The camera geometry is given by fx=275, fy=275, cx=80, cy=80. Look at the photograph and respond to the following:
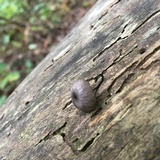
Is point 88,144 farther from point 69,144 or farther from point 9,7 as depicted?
point 9,7

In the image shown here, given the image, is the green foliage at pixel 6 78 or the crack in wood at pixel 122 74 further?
the green foliage at pixel 6 78

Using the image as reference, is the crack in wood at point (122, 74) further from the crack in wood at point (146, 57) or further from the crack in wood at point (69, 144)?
the crack in wood at point (69, 144)

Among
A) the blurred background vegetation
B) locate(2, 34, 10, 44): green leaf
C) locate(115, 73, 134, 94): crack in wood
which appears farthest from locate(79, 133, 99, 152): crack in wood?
locate(2, 34, 10, 44): green leaf

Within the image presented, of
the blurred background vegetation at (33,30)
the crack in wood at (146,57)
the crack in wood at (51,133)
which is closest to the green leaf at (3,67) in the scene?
the blurred background vegetation at (33,30)

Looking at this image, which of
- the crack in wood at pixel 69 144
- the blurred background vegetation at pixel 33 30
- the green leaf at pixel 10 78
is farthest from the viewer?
the blurred background vegetation at pixel 33 30

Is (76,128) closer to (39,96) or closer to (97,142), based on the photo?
(97,142)

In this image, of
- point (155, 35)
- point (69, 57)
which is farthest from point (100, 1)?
point (155, 35)
